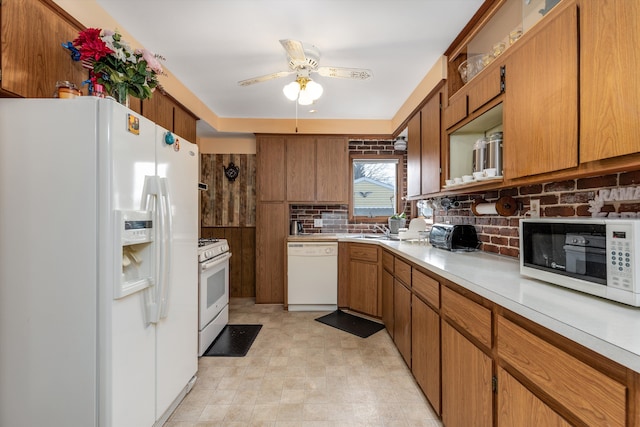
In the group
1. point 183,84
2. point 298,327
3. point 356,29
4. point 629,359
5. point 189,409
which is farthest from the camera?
point 298,327

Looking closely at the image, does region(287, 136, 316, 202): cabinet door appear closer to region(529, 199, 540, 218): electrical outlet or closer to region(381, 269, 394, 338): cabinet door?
region(381, 269, 394, 338): cabinet door

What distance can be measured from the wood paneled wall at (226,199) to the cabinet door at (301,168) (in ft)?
2.09

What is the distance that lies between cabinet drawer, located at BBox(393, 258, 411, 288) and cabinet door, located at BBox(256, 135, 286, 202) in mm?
1899

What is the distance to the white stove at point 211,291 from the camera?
8.06ft

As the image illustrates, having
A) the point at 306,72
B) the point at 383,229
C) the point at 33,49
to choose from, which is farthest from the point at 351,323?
the point at 33,49

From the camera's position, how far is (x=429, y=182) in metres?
2.58

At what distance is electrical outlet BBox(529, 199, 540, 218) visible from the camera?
1.64 metres

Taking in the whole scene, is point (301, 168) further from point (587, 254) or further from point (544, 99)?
point (587, 254)

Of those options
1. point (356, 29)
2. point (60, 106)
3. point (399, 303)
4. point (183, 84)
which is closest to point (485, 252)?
point (399, 303)

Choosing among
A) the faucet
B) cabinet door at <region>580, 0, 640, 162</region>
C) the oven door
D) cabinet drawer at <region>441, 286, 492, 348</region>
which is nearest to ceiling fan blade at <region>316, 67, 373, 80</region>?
cabinet door at <region>580, 0, 640, 162</region>

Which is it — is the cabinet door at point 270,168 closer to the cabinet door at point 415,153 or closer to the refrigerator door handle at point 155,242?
the cabinet door at point 415,153

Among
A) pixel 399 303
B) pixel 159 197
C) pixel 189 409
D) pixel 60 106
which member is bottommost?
pixel 189 409

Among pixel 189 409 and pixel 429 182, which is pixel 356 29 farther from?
pixel 189 409

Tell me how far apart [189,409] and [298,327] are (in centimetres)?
138
